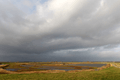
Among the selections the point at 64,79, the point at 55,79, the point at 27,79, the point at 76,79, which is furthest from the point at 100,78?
the point at 27,79

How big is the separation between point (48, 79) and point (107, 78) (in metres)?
17.7

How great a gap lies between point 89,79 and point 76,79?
3.75 metres

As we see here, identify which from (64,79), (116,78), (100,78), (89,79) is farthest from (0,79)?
(116,78)

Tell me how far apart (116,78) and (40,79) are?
74.0ft

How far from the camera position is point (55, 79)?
76.8 feet

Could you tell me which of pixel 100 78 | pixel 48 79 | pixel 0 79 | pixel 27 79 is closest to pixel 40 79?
pixel 48 79

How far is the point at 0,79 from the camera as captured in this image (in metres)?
23.1

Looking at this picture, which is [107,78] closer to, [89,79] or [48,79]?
[89,79]

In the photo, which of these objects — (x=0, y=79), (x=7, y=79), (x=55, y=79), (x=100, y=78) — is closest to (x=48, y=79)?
(x=55, y=79)

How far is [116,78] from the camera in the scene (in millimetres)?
23922

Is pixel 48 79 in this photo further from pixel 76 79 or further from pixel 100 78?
pixel 100 78

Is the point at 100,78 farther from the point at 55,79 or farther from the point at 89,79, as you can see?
the point at 55,79

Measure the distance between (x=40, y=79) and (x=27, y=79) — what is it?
12.5 feet

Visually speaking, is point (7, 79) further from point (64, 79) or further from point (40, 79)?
point (64, 79)
